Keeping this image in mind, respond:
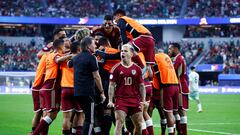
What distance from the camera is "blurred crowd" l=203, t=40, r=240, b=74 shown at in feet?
205

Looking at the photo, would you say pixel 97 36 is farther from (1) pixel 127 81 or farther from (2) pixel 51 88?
(2) pixel 51 88

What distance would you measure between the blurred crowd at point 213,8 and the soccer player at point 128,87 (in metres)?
56.3

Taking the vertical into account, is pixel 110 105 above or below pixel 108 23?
below

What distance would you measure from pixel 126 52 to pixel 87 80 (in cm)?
103

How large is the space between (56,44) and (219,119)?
37.7 ft

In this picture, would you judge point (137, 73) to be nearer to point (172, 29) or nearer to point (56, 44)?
point (56, 44)

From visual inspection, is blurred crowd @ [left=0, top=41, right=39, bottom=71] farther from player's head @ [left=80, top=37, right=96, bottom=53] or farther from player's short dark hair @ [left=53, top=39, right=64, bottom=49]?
player's head @ [left=80, top=37, right=96, bottom=53]

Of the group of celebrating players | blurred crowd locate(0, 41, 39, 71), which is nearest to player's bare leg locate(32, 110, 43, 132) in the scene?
the group of celebrating players

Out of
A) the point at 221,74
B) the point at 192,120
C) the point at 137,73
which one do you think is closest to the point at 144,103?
the point at 137,73

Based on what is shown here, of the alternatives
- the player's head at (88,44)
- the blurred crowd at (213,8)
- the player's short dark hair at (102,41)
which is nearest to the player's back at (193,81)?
the player's short dark hair at (102,41)

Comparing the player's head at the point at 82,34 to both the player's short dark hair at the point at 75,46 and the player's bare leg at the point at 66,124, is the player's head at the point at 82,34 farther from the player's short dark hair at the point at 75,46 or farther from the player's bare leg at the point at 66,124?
the player's bare leg at the point at 66,124

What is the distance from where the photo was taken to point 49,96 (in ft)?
48.2

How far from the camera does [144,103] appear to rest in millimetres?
13445

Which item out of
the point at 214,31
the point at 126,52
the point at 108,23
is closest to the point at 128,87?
the point at 126,52
